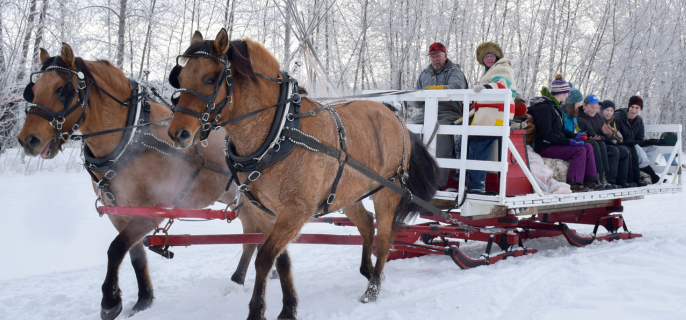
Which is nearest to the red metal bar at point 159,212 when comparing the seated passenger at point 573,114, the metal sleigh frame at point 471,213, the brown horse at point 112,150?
the metal sleigh frame at point 471,213

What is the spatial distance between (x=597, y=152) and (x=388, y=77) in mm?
9025

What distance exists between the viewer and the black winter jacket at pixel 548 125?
5.11m

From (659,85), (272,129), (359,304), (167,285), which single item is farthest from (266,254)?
(659,85)

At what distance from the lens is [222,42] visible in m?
2.46

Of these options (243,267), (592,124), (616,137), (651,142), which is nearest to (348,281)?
(243,267)

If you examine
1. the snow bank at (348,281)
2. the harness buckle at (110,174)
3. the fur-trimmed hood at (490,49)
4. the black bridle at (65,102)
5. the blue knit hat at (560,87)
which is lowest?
the snow bank at (348,281)

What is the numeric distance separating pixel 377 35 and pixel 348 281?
9846 millimetres

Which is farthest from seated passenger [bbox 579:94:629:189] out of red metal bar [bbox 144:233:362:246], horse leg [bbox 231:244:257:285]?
horse leg [bbox 231:244:257:285]

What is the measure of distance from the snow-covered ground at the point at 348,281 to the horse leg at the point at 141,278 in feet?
0.26

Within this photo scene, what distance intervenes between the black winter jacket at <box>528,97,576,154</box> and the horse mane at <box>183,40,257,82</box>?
3.65 meters

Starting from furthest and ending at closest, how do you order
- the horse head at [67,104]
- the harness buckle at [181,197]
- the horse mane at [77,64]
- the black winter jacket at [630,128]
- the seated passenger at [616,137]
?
the black winter jacket at [630,128], the seated passenger at [616,137], the harness buckle at [181,197], the horse mane at [77,64], the horse head at [67,104]

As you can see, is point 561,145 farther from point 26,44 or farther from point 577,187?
point 26,44

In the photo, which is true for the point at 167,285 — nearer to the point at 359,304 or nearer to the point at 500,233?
the point at 359,304

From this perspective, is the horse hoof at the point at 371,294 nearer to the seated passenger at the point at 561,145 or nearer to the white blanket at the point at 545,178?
Result: the white blanket at the point at 545,178
